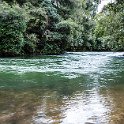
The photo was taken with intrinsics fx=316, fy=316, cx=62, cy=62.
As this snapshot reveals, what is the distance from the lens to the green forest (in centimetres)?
2450

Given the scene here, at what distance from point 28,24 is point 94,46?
69.0 ft

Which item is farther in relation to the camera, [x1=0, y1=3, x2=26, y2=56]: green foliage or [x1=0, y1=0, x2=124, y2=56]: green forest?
[x1=0, y1=3, x2=26, y2=56]: green foliage

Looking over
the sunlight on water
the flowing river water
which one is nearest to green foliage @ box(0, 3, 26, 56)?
the sunlight on water

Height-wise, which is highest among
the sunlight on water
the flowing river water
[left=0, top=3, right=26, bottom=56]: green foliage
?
[left=0, top=3, right=26, bottom=56]: green foliage

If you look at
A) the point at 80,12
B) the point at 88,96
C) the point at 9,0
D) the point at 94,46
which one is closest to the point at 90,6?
the point at 94,46

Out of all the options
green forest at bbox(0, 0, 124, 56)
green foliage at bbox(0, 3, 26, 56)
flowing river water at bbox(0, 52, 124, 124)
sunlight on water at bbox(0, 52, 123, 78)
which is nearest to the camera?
flowing river water at bbox(0, 52, 124, 124)

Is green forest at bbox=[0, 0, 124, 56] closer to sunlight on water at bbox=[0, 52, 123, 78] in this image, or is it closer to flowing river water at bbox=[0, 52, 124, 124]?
sunlight on water at bbox=[0, 52, 123, 78]

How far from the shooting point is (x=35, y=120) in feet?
22.9

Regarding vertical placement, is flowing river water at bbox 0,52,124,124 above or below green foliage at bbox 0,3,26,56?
below

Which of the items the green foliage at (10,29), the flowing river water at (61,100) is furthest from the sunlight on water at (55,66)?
the green foliage at (10,29)

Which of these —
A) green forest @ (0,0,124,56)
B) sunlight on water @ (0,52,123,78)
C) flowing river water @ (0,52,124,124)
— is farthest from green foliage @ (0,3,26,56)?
flowing river water @ (0,52,124,124)

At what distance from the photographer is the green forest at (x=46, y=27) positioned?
80.4 feet

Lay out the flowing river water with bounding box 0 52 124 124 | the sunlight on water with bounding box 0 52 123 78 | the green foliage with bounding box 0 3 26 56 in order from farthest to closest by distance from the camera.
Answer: the green foliage with bounding box 0 3 26 56, the sunlight on water with bounding box 0 52 123 78, the flowing river water with bounding box 0 52 124 124

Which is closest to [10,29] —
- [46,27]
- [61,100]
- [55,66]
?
[46,27]
